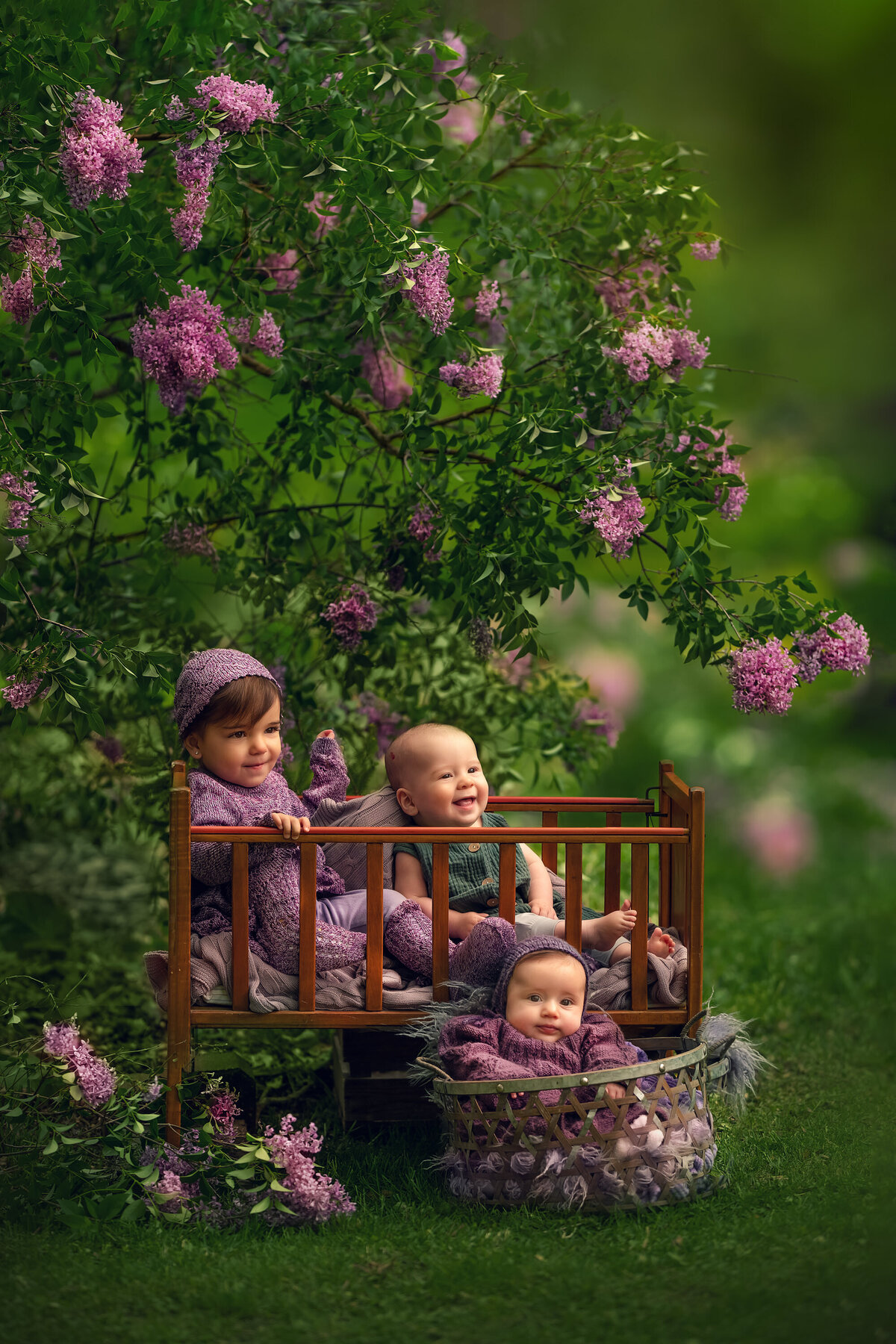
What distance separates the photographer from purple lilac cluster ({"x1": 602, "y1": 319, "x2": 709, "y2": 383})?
121 inches

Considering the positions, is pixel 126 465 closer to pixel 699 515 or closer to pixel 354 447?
pixel 354 447

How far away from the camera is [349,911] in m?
2.82

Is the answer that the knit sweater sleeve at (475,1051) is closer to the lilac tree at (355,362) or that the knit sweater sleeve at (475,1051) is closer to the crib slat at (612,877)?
the crib slat at (612,877)

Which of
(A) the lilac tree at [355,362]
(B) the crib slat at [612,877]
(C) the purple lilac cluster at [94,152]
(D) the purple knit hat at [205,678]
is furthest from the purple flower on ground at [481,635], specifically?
(C) the purple lilac cluster at [94,152]

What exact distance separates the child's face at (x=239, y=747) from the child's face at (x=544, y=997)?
2.33 ft

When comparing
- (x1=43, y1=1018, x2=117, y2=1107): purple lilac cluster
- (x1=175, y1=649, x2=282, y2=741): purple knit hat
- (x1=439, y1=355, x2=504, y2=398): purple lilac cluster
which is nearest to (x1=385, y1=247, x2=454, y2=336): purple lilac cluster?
(x1=439, y1=355, x2=504, y2=398): purple lilac cluster

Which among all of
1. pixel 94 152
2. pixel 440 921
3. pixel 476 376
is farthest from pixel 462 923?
pixel 94 152

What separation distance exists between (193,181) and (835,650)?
1.69 m


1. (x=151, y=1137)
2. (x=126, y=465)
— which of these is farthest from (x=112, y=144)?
(x=126, y=465)

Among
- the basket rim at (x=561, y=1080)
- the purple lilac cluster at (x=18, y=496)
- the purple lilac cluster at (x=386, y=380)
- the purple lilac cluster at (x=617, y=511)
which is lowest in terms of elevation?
the basket rim at (x=561, y=1080)

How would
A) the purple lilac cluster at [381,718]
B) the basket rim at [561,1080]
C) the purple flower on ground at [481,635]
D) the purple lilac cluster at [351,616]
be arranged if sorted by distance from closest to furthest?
the basket rim at [561,1080] → the purple flower on ground at [481,635] → the purple lilac cluster at [351,616] → the purple lilac cluster at [381,718]

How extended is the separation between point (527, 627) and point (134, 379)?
1.46m

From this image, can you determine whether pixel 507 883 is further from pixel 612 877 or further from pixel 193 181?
pixel 193 181

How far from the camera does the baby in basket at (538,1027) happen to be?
2498 millimetres
